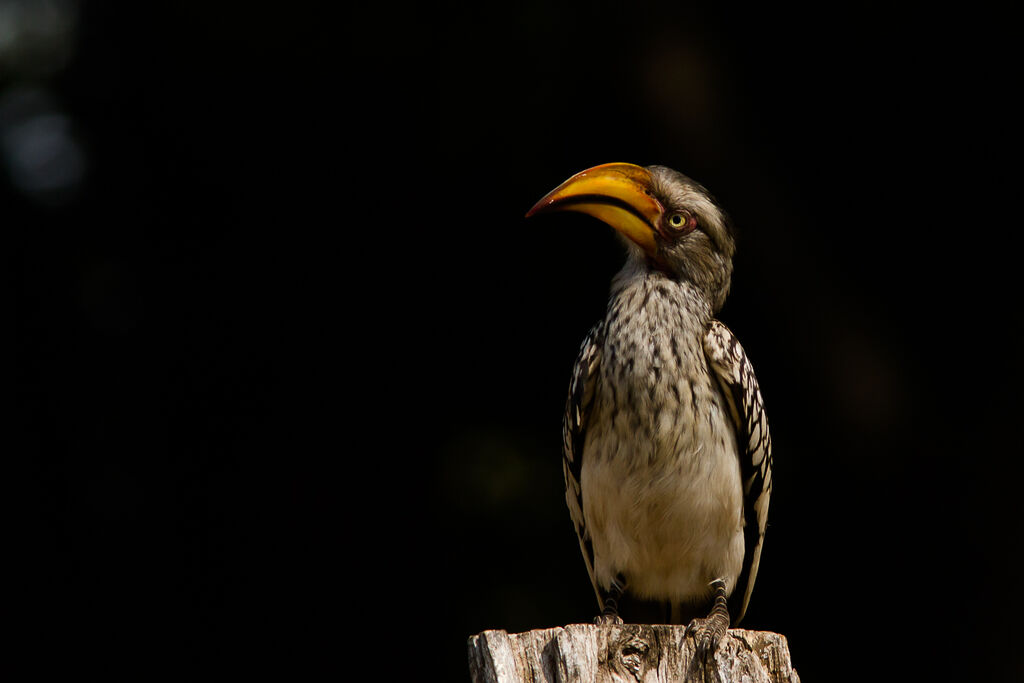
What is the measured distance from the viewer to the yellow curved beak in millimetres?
3475

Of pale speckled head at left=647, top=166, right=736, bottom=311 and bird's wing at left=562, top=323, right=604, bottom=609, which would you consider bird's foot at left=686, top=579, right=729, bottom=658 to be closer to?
bird's wing at left=562, top=323, right=604, bottom=609

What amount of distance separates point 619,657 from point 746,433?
105 centimetres

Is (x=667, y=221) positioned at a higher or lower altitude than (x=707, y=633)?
higher

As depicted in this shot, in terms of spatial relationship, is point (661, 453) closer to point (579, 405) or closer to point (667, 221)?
point (579, 405)

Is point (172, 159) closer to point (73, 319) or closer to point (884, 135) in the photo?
point (73, 319)

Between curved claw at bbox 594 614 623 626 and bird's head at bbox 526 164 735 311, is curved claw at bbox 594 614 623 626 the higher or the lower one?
the lower one

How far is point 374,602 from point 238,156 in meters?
2.32

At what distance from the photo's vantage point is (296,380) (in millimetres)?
6184

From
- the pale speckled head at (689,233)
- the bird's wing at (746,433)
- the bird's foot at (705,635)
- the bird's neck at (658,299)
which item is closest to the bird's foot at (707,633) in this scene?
the bird's foot at (705,635)

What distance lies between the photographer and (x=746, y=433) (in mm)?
3666

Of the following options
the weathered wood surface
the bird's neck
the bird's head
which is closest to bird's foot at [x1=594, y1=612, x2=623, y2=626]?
the weathered wood surface

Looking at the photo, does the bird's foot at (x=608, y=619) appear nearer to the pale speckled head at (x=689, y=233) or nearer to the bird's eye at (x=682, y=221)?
the pale speckled head at (x=689, y=233)

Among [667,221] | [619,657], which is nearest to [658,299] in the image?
[667,221]

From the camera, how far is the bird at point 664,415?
11.5 feet
